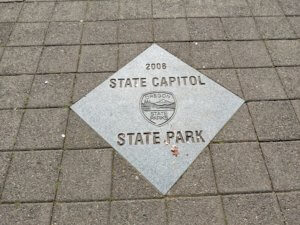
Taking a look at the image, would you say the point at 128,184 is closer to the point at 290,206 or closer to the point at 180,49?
the point at 290,206

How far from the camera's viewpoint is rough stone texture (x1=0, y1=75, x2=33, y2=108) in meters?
3.48

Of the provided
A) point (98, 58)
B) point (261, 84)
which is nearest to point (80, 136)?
point (98, 58)

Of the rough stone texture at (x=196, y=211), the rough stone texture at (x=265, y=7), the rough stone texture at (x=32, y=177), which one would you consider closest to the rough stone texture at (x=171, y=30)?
the rough stone texture at (x=265, y=7)

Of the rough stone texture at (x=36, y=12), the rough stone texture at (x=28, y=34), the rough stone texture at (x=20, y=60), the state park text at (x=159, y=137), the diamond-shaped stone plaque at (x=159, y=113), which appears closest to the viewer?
the diamond-shaped stone plaque at (x=159, y=113)

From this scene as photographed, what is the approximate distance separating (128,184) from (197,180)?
2.02 ft

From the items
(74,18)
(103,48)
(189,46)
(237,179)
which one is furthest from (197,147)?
(74,18)

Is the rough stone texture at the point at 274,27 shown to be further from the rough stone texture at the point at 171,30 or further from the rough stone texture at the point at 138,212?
the rough stone texture at the point at 138,212

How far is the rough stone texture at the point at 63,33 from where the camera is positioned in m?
4.11

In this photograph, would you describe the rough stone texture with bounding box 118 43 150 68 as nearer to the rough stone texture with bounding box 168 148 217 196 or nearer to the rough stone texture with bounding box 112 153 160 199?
the rough stone texture with bounding box 112 153 160 199

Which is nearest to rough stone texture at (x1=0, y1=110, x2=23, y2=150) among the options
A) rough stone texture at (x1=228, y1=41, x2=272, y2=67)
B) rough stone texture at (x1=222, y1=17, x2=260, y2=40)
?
rough stone texture at (x1=228, y1=41, x2=272, y2=67)

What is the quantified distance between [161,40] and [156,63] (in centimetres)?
44

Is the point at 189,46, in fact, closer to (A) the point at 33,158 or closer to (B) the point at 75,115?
(B) the point at 75,115

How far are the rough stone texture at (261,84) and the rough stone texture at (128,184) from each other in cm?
147

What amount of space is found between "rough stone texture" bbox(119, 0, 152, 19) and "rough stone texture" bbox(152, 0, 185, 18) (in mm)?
98
